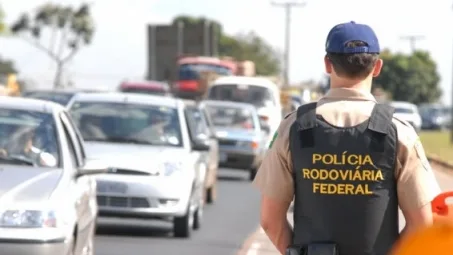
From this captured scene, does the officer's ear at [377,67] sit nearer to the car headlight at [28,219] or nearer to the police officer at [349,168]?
the police officer at [349,168]

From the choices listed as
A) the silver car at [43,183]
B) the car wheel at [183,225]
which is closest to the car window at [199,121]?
the car wheel at [183,225]

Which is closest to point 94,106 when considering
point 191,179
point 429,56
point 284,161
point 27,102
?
point 191,179

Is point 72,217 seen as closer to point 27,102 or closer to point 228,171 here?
point 27,102

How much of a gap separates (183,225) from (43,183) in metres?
6.24

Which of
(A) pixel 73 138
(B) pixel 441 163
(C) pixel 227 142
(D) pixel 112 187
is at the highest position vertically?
(A) pixel 73 138

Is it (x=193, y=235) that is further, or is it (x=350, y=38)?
(x=193, y=235)

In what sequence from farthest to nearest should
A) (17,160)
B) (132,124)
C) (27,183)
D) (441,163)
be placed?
1. (441,163)
2. (132,124)
3. (17,160)
4. (27,183)

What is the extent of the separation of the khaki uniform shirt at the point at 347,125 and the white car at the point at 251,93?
102 ft

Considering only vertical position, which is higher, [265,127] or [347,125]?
[347,125]

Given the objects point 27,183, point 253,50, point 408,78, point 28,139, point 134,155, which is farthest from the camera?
point 253,50

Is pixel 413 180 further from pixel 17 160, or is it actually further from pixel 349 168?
pixel 17 160

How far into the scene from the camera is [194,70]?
60312 millimetres

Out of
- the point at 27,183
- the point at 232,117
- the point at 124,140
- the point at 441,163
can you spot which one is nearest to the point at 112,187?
the point at 124,140

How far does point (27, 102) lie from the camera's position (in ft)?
→ 36.8
